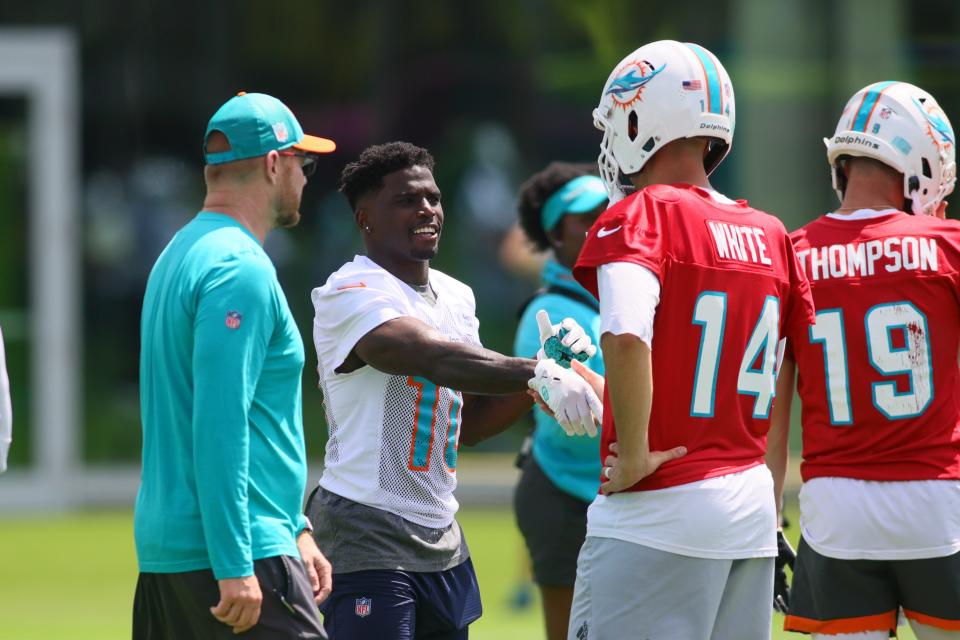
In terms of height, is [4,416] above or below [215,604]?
above

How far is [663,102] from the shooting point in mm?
4090

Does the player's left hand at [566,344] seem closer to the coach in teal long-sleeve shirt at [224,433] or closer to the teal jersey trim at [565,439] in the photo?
the coach in teal long-sleeve shirt at [224,433]

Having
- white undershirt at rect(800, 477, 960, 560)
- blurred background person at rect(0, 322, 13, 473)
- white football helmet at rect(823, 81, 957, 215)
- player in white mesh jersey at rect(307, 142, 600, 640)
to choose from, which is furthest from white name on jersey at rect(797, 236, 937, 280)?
blurred background person at rect(0, 322, 13, 473)

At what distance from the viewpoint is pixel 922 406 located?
4.71 meters

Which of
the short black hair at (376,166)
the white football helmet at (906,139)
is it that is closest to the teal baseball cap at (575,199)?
the short black hair at (376,166)

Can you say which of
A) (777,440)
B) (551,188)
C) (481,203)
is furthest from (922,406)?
(481,203)

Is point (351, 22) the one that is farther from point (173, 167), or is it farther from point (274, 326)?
point (274, 326)

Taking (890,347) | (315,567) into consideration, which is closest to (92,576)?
(315,567)

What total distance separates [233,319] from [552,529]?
2364 mm

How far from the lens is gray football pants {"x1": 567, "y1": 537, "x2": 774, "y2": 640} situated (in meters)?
3.90

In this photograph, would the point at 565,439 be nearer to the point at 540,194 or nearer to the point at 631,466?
the point at 540,194

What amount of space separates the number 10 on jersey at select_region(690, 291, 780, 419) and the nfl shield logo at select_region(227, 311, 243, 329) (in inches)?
47.1

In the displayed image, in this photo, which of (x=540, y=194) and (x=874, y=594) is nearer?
(x=874, y=594)

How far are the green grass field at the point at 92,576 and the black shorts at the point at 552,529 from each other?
207 centimetres
